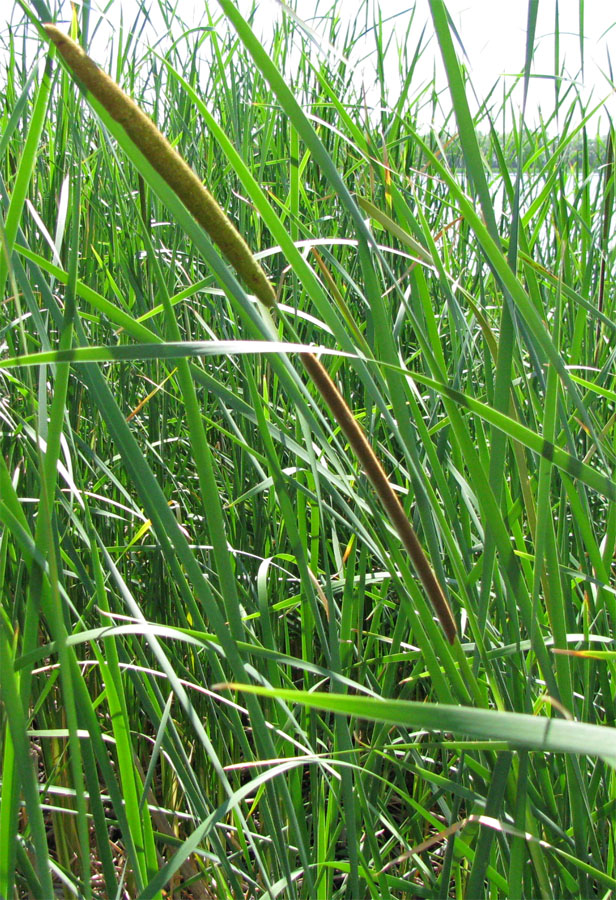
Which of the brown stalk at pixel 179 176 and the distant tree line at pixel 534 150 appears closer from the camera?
the brown stalk at pixel 179 176

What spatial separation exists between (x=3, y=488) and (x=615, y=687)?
1.77 ft

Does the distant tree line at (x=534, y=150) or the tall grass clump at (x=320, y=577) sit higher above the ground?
the distant tree line at (x=534, y=150)

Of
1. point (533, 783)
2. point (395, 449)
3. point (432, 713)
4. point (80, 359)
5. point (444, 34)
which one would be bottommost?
point (533, 783)

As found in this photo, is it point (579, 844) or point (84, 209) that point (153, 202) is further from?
point (579, 844)

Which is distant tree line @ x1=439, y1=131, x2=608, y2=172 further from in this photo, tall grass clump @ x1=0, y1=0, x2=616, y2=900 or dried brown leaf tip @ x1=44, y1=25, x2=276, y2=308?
dried brown leaf tip @ x1=44, y1=25, x2=276, y2=308

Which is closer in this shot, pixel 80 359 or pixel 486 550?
pixel 80 359

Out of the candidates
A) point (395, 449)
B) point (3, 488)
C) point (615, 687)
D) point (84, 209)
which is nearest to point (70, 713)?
point (3, 488)

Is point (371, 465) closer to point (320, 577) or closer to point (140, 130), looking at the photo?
point (140, 130)

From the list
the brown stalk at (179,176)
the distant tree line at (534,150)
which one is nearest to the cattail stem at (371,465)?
the brown stalk at (179,176)

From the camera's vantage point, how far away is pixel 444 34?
0.39 meters

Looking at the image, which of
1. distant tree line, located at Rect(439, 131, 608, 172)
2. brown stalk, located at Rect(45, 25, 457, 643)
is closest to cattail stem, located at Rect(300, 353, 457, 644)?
brown stalk, located at Rect(45, 25, 457, 643)

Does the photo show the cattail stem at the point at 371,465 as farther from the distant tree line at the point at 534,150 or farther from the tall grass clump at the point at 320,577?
the distant tree line at the point at 534,150

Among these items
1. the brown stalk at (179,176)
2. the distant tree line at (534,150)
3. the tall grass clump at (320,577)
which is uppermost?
the distant tree line at (534,150)

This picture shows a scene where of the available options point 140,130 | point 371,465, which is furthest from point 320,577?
point 140,130
